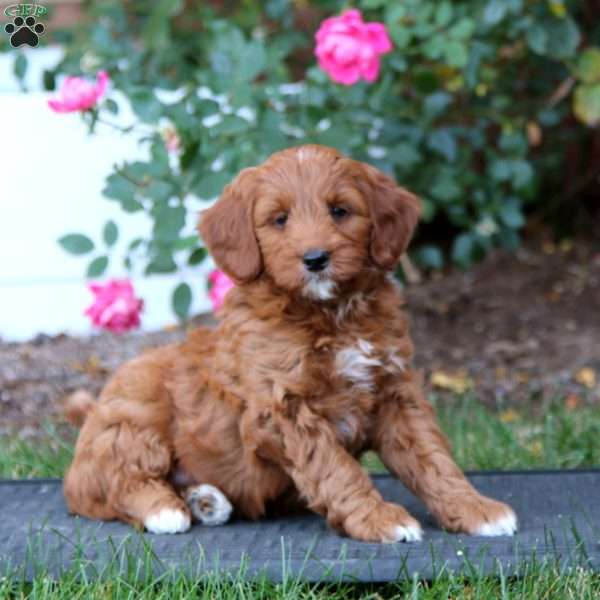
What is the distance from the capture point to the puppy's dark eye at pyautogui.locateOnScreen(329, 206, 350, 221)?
138 inches

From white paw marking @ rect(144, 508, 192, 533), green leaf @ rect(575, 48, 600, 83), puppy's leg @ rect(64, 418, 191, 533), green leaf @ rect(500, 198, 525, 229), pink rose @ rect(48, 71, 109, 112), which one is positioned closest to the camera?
white paw marking @ rect(144, 508, 192, 533)

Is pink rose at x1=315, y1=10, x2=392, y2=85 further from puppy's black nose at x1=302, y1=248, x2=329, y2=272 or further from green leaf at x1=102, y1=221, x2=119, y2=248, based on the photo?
puppy's black nose at x1=302, y1=248, x2=329, y2=272

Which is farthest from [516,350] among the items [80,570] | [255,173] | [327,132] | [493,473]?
[80,570]

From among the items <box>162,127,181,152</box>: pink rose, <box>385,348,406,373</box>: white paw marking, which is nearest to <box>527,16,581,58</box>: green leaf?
<box>162,127,181,152</box>: pink rose

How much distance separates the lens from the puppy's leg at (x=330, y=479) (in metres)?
3.37

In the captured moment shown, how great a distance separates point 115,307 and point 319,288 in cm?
186

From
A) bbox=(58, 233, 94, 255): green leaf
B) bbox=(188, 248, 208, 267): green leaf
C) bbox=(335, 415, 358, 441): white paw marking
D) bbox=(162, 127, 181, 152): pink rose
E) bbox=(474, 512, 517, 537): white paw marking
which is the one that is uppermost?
bbox=(162, 127, 181, 152): pink rose

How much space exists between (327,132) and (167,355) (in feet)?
5.78

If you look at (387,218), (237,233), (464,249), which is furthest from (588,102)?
(237,233)

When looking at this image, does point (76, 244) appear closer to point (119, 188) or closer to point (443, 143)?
point (119, 188)

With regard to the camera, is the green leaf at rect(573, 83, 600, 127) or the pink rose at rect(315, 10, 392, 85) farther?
the green leaf at rect(573, 83, 600, 127)

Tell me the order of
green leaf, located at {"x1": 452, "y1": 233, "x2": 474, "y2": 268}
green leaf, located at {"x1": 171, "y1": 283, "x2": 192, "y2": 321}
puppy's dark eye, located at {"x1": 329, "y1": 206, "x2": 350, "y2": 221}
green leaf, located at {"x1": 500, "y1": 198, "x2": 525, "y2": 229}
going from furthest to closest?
1. green leaf, located at {"x1": 452, "y1": 233, "x2": 474, "y2": 268}
2. green leaf, located at {"x1": 500, "y1": 198, "x2": 525, "y2": 229}
3. green leaf, located at {"x1": 171, "y1": 283, "x2": 192, "y2": 321}
4. puppy's dark eye, located at {"x1": 329, "y1": 206, "x2": 350, "y2": 221}

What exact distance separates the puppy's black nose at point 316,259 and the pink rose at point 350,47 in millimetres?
1660

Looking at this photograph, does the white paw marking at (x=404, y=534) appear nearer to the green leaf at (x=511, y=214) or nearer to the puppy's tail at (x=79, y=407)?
the puppy's tail at (x=79, y=407)
